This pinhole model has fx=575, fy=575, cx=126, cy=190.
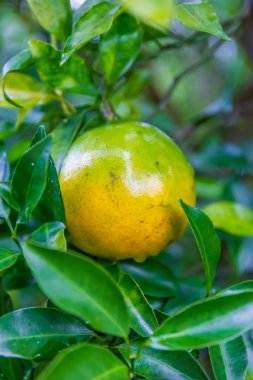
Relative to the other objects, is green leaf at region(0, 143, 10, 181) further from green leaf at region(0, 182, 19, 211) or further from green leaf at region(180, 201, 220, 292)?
green leaf at region(180, 201, 220, 292)

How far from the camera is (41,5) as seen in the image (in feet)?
2.55

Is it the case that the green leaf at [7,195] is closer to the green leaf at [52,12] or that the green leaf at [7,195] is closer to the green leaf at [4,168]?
the green leaf at [4,168]

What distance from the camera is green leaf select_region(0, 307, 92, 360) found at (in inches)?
23.4

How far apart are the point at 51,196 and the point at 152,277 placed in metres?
0.24

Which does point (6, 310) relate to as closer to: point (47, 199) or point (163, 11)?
point (47, 199)

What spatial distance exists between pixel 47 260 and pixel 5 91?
393 mm

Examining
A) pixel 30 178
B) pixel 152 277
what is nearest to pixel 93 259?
pixel 152 277

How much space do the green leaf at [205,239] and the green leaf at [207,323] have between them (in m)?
0.15

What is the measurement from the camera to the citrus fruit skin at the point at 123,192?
715 millimetres

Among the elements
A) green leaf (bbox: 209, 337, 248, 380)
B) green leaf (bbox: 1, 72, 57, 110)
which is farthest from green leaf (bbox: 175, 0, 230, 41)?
green leaf (bbox: 209, 337, 248, 380)

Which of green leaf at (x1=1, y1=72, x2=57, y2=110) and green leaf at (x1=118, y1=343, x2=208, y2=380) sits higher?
green leaf at (x1=1, y1=72, x2=57, y2=110)

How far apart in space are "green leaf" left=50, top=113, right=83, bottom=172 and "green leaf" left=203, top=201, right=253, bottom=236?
264 millimetres

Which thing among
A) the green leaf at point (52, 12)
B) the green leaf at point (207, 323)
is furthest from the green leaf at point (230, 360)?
the green leaf at point (52, 12)

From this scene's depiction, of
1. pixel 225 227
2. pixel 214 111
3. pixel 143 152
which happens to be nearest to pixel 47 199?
pixel 143 152
